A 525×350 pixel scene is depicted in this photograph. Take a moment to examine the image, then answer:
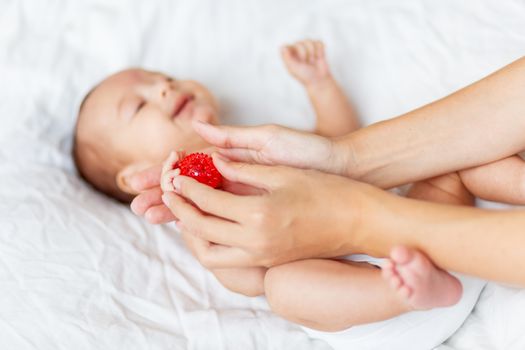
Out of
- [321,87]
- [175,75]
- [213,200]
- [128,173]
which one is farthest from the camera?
[175,75]

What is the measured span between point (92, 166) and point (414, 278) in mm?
951

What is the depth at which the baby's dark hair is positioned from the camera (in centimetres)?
159

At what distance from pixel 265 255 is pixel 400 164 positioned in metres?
0.36

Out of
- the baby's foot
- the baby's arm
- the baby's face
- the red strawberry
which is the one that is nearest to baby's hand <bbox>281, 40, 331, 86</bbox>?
the baby's arm

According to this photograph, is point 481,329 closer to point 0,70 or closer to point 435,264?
point 435,264

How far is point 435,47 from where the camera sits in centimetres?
158

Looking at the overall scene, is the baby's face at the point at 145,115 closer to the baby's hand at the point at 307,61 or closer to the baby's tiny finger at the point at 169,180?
the baby's hand at the point at 307,61

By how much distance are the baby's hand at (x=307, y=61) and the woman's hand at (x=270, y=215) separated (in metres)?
0.59

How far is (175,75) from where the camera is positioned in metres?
1.78

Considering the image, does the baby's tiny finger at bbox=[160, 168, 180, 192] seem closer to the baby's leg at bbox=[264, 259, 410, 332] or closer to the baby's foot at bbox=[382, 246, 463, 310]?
the baby's leg at bbox=[264, 259, 410, 332]

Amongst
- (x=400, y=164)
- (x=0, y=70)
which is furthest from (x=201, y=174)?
(x=0, y=70)

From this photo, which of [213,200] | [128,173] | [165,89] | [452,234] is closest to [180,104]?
[165,89]

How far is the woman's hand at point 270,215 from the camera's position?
100cm

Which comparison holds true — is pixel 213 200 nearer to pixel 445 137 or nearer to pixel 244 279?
pixel 244 279
